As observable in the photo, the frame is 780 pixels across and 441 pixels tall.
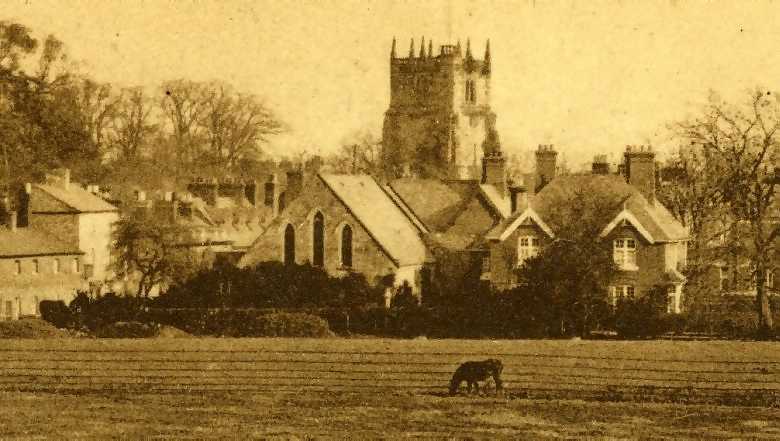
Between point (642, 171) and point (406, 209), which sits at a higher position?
point (642, 171)

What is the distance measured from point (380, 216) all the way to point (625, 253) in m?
13.1

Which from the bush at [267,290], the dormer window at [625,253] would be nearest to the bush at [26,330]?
the bush at [267,290]

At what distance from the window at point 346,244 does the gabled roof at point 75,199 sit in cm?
1682

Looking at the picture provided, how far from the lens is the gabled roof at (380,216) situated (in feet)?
222

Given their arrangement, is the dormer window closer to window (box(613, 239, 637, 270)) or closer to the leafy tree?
window (box(613, 239, 637, 270))

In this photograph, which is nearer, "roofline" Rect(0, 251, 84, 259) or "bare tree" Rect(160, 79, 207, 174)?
"roofline" Rect(0, 251, 84, 259)

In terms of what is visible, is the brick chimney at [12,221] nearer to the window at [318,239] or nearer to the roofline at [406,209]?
the window at [318,239]

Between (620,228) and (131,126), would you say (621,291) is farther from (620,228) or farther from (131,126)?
(131,126)

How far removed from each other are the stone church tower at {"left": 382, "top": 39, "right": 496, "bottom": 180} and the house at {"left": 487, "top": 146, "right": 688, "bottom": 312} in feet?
308

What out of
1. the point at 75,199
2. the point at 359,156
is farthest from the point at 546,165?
the point at 359,156

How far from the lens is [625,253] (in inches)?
2473

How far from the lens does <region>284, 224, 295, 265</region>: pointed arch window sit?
68500mm

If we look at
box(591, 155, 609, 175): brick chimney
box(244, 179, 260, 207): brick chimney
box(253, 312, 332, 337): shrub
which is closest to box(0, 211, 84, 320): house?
box(253, 312, 332, 337): shrub

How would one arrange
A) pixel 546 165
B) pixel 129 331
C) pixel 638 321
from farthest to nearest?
1. pixel 546 165
2. pixel 638 321
3. pixel 129 331
